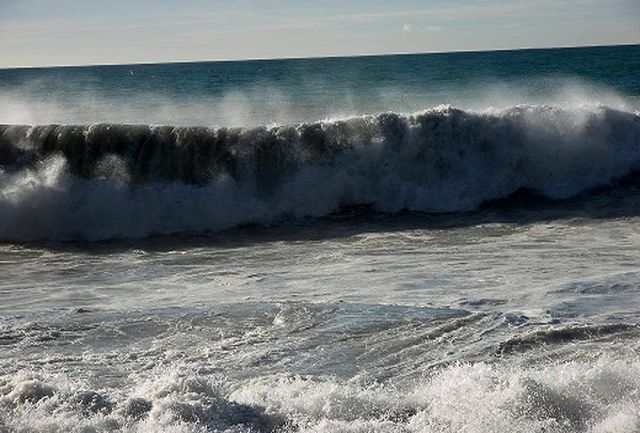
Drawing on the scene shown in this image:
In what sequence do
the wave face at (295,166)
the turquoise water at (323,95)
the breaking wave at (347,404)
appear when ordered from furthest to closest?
the turquoise water at (323,95), the wave face at (295,166), the breaking wave at (347,404)

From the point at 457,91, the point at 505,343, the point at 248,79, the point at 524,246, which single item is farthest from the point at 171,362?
the point at 248,79

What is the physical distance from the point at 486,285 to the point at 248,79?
50895 mm

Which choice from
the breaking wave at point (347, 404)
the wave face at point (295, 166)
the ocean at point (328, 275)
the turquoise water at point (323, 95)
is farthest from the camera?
the turquoise water at point (323, 95)

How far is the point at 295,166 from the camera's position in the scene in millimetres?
16828

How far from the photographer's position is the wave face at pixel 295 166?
15.8m

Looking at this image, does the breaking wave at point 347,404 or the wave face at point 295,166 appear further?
the wave face at point 295,166

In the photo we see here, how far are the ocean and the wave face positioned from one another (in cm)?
4

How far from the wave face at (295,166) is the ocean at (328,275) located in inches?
1.6

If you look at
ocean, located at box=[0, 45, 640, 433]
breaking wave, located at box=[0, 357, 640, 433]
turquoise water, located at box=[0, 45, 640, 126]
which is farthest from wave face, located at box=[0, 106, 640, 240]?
turquoise water, located at box=[0, 45, 640, 126]

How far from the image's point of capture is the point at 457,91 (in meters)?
40.4

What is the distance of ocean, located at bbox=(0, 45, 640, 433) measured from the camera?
21.3ft

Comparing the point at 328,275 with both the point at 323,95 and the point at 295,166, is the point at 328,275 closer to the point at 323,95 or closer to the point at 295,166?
the point at 295,166

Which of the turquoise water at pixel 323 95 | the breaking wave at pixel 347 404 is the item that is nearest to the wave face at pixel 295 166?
the breaking wave at pixel 347 404

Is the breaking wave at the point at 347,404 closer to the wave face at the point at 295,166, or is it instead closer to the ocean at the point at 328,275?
the ocean at the point at 328,275
